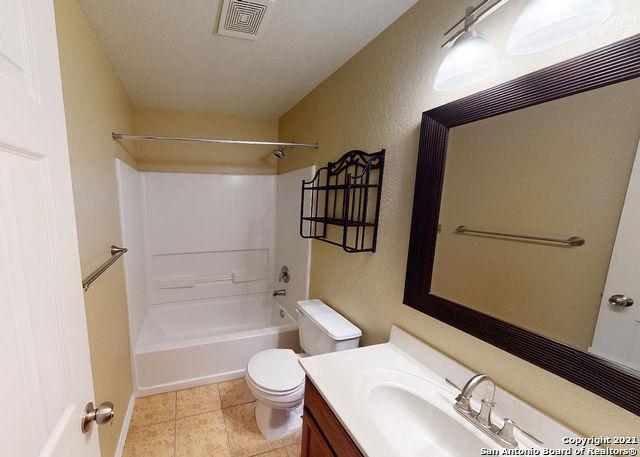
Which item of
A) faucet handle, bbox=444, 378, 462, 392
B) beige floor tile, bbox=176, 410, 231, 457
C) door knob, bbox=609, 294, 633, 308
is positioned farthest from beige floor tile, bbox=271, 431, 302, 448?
door knob, bbox=609, 294, 633, 308

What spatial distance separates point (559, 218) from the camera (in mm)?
729

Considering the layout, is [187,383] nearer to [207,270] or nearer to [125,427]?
[125,427]

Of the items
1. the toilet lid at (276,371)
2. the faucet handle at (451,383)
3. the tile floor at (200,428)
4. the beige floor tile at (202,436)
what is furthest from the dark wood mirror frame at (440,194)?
the beige floor tile at (202,436)

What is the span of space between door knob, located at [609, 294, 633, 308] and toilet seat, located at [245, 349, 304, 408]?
1393 mm

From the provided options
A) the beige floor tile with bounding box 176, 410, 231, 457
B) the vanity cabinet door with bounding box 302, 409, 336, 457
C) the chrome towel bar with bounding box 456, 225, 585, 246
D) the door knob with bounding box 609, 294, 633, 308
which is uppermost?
the chrome towel bar with bounding box 456, 225, 585, 246

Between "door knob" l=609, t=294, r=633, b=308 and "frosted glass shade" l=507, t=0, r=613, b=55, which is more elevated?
"frosted glass shade" l=507, t=0, r=613, b=55

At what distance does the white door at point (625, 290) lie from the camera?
24.0 inches

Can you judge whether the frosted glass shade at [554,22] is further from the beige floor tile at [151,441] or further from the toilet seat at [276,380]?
the beige floor tile at [151,441]

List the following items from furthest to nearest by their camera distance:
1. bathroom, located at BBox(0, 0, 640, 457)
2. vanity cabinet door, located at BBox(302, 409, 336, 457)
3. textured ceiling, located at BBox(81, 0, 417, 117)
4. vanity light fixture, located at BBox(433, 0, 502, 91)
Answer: textured ceiling, located at BBox(81, 0, 417, 117) < vanity cabinet door, located at BBox(302, 409, 336, 457) < vanity light fixture, located at BBox(433, 0, 502, 91) < bathroom, located at BBox(0, 0, 640, 457)

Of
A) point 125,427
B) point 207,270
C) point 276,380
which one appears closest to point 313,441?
point 276,380

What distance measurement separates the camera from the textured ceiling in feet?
3.86

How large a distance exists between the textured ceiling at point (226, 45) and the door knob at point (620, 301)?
1260mm

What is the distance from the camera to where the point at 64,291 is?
1.84ft

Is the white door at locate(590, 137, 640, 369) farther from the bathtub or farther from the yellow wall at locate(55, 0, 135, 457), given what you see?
the bathtub
